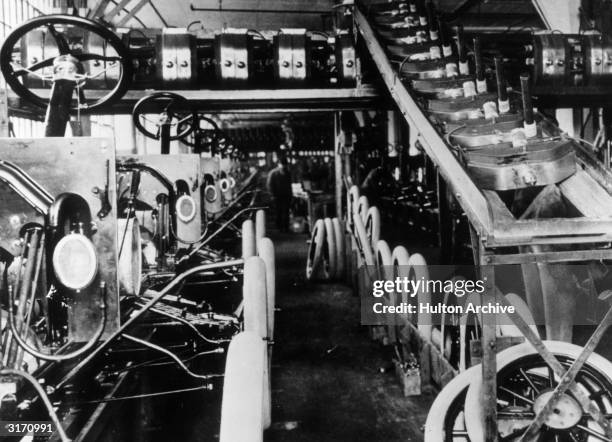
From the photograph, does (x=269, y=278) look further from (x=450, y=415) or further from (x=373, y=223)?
(x=373, y=223)

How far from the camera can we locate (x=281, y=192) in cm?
1190

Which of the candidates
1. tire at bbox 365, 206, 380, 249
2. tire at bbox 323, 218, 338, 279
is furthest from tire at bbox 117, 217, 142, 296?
tire at bbox 323, 218, 338, 279

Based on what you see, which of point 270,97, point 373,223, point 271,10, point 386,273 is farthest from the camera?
point 271,10

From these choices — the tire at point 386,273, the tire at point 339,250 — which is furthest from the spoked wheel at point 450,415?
the tire at point 339,250

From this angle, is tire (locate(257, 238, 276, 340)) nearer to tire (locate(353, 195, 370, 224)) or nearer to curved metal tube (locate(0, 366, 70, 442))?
curved metal tube (locate(0, 366, 70, 442))

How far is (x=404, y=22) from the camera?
477cm

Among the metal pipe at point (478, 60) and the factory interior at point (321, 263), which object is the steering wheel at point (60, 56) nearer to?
the factory interior at point (321, 263)

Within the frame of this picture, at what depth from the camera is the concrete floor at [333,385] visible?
281cm

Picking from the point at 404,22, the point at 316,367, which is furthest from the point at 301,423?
the point at 404,22

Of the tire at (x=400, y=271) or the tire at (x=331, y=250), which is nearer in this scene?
the tire at (x=400, y=271)

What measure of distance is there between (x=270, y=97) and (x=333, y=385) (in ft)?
9.32

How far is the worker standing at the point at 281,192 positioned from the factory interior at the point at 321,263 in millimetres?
5101

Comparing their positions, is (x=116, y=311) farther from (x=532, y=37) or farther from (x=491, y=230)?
(x=532, y=37)

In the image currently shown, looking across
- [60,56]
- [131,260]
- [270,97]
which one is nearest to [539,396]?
[131,260]
